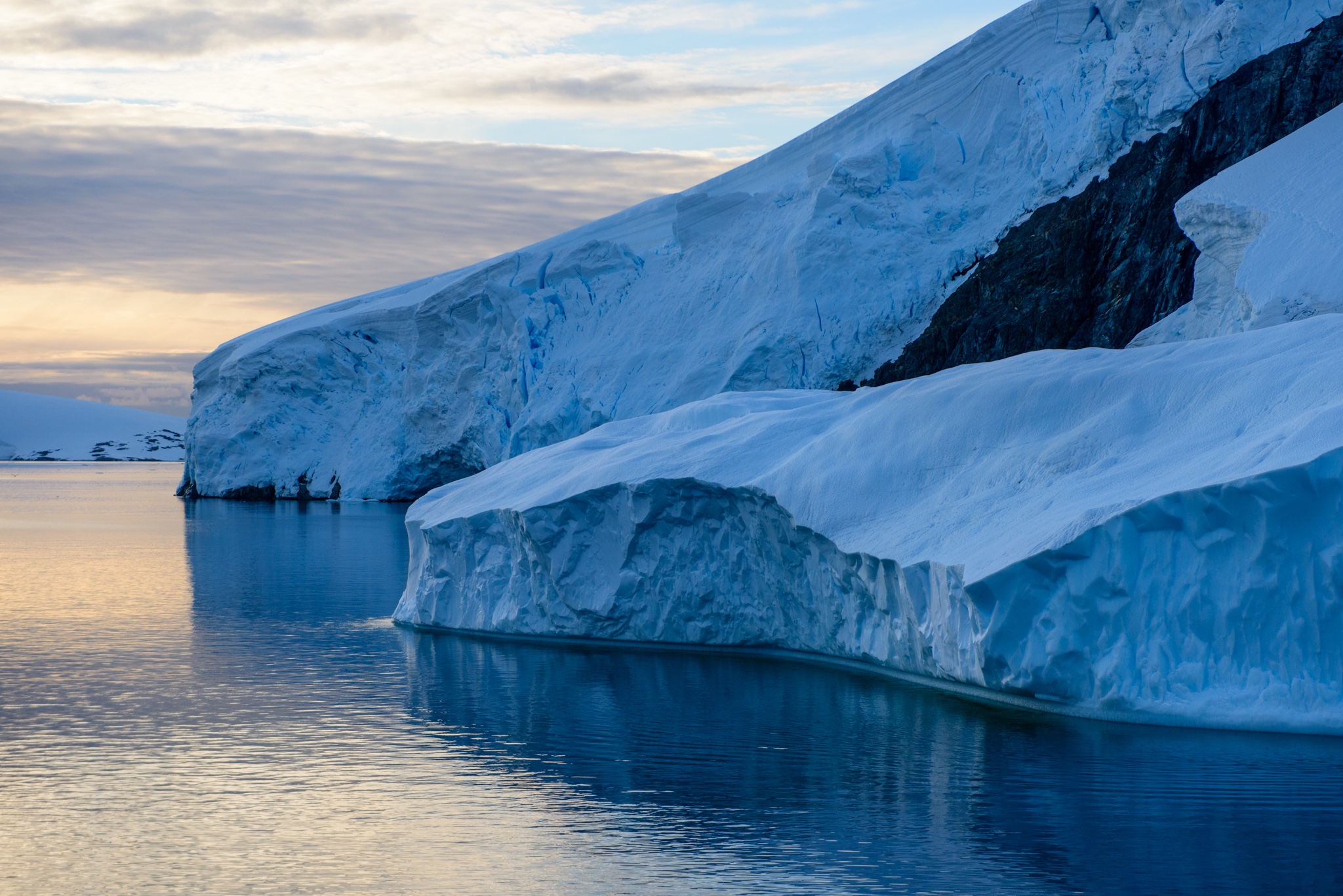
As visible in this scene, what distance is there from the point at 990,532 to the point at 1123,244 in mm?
15566

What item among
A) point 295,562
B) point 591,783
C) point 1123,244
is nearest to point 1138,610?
point 591,783

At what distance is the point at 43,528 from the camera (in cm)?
2756

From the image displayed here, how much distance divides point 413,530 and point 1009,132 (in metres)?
16.9

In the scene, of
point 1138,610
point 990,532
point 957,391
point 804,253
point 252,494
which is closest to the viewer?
point 1138,610

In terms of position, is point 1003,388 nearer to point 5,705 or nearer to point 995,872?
point 995,872

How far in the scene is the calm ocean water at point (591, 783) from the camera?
17.8ft

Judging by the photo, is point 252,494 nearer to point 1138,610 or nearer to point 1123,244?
point 1123,244

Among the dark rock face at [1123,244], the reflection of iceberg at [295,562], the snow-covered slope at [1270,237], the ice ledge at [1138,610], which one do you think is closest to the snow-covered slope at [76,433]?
the reflection of iceberg at [295,562]

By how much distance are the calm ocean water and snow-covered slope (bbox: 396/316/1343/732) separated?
1.25ft

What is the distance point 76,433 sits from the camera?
11394cm

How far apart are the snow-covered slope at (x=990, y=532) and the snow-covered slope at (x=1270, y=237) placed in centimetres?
444

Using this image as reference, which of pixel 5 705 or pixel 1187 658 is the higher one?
pixel 1187 658

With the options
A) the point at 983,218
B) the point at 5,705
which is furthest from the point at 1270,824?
the point at 983,218

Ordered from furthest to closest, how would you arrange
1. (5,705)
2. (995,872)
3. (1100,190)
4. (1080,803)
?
(1100,190), (5,705), (1080,803), (995,872)
